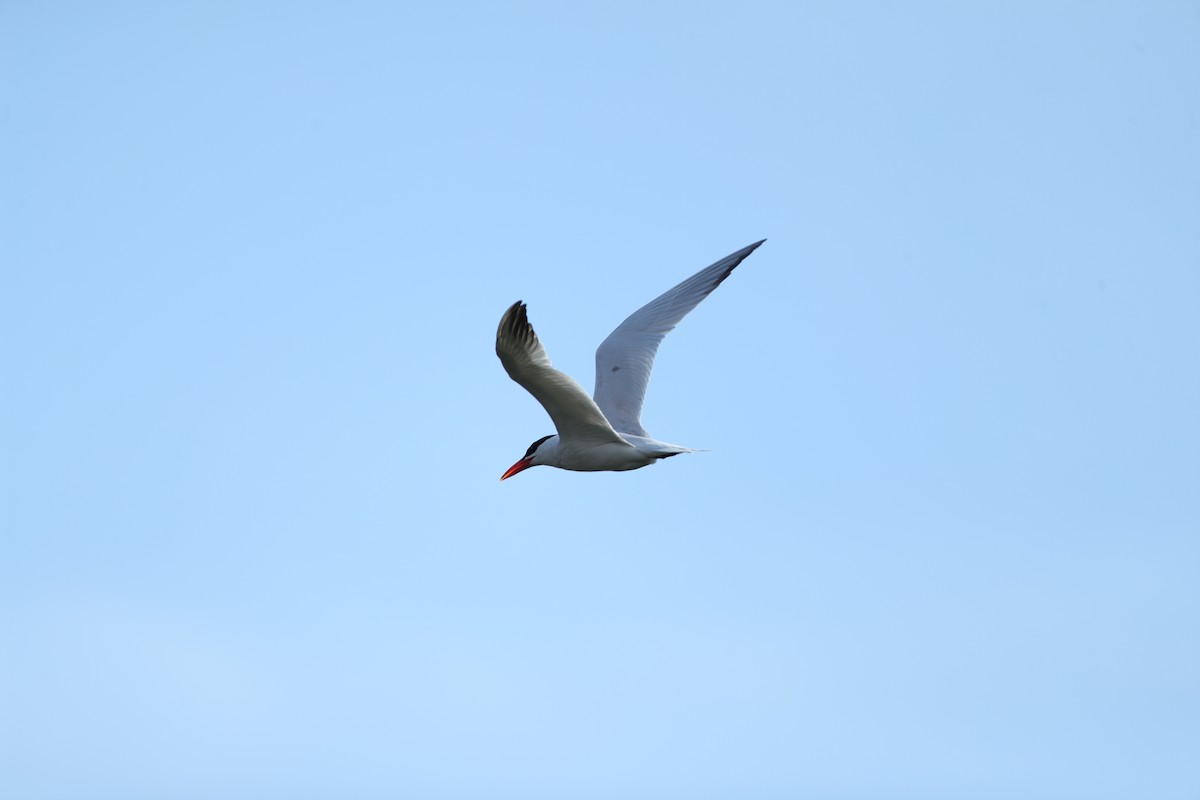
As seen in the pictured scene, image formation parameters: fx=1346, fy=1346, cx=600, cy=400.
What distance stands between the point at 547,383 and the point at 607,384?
365 cm

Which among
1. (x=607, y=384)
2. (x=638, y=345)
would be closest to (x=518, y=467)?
(x=607, y=384)

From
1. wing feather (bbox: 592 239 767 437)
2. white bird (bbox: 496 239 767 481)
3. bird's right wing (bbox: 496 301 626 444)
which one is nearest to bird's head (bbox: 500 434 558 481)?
white bird (bbox: 496 239 767 481)

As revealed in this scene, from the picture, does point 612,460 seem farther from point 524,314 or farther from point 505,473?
point 524,314

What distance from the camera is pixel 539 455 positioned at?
1548 centimetres

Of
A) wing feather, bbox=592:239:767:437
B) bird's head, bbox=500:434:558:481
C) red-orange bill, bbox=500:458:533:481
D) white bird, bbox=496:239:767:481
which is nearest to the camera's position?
white bird, bbox=496:239:767:481

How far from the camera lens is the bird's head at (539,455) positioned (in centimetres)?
1526

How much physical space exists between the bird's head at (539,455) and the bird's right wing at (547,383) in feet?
1.10

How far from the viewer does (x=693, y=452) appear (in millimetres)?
14672

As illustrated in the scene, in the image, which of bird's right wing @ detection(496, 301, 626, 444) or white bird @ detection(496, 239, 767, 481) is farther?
white bird @ detection(496, 239, 767, 481)

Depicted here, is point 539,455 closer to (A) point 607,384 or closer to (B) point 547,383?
(A) point 607,384

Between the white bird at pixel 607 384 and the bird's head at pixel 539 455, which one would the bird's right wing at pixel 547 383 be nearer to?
the white bird at pixel 607 384

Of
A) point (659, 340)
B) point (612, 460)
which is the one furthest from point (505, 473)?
point (659, 340)

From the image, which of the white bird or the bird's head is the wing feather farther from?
the bird's head

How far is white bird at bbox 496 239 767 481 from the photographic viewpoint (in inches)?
504
